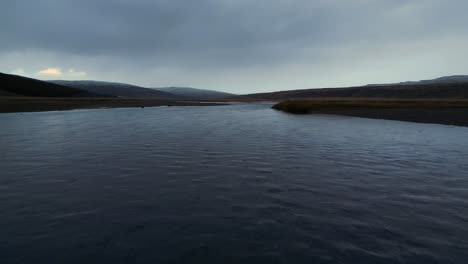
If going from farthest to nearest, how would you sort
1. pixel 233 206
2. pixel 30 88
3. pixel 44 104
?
pixel 30 88 → pixel 44 104 → pixel 233 206

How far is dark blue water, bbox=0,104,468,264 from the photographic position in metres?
6.34

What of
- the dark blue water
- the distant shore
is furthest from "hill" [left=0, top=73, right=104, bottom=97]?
the dark blue water

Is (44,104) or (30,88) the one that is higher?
(30,88)

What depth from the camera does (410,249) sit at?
6398mm

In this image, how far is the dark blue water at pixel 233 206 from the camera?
6.34 meters

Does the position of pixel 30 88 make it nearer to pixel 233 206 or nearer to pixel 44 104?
pixel 44 104

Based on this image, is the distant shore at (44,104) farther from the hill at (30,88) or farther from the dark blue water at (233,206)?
the hill at (30,88)

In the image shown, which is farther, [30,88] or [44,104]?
[30,88]

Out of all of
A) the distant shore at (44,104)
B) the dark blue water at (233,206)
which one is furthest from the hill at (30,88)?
the dark blue water at (233,206)

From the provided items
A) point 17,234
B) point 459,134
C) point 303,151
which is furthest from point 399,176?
point 459,134

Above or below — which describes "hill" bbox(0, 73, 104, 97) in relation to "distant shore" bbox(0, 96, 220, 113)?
above

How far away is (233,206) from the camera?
8992 millimetres

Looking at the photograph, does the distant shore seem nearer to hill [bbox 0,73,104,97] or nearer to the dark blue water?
the dark blue water

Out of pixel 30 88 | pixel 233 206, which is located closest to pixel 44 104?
pixel 233 206
